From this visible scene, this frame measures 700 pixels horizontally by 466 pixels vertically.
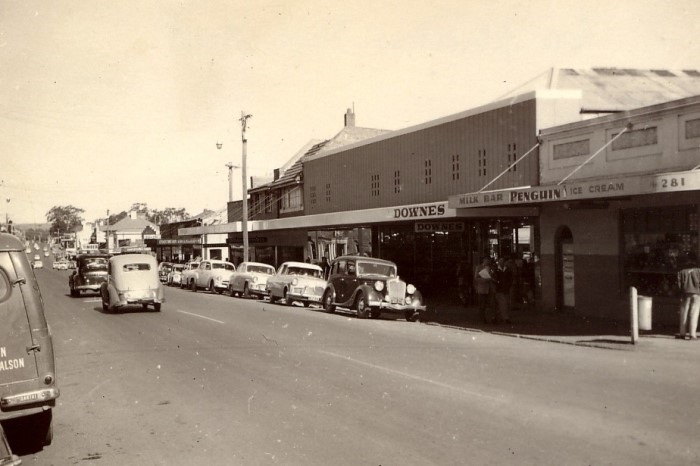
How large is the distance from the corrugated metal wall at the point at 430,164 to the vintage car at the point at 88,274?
11.1 m

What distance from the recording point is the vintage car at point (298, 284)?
965 inches

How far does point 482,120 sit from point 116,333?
13.2 m

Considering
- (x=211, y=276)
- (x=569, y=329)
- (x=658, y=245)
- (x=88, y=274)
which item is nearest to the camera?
(x=569, y=329)

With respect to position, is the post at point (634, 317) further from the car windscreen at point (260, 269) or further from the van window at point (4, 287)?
the car windscreen at point (260, 269)

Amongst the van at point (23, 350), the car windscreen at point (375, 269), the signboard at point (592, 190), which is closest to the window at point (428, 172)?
the signboard at point (592, 190)

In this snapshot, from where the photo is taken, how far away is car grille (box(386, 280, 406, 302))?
1917cm

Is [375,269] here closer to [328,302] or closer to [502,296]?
[328,302]

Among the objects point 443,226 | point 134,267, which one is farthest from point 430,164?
point 134,267

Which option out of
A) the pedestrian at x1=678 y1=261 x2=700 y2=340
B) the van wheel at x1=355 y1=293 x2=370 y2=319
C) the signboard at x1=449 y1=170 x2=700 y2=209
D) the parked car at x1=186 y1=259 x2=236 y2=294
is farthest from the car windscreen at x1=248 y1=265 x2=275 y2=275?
the pedestrian at x1=678 y1=261 x2=700 y2=340

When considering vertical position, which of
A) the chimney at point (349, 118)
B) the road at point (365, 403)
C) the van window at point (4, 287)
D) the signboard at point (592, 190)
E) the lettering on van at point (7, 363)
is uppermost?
the chimney at point (349, 118)

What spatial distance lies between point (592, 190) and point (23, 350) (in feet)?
40.2

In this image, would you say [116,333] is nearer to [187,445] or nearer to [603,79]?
[187,445]

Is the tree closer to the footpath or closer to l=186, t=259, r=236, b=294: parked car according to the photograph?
l=186, t=259, r=236, b=294: parked car

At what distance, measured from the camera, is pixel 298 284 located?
24.6 metres
